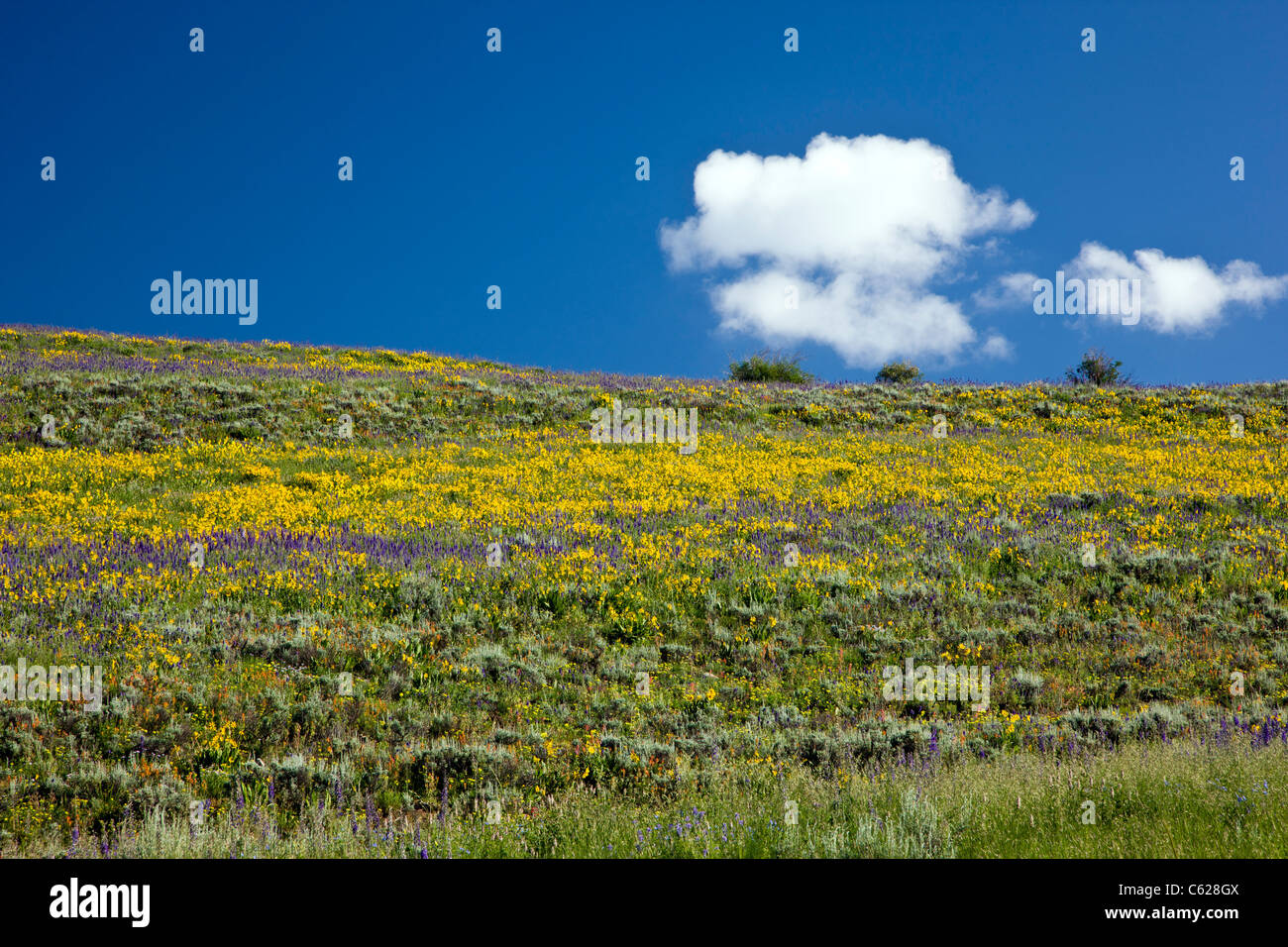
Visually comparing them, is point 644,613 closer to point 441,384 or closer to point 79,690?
point 79,690

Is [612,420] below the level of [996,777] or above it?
above

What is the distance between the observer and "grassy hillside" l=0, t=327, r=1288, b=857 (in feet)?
18.0

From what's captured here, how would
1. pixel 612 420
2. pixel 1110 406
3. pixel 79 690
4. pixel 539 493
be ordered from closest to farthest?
pixel 79 690 < pixel 539 493 < pixel 612 420 < pixel 1110 406

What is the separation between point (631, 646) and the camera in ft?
32.4

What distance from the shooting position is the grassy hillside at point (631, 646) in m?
5.50

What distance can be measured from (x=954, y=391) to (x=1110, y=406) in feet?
19.2

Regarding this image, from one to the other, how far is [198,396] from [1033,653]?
1006 inches

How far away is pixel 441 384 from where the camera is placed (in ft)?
101

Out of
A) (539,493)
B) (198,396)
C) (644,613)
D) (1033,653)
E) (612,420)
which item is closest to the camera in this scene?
(1033,653)
